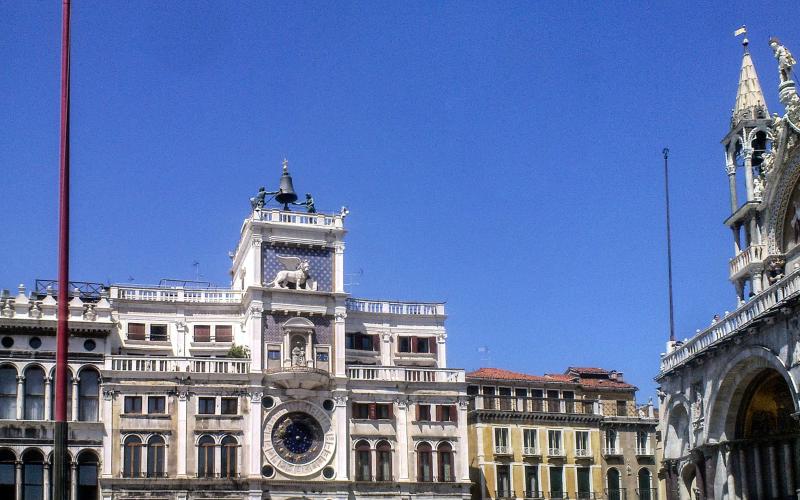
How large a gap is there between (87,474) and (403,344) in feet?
80.0

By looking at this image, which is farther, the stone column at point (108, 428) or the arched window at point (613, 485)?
the arched window at point (613, 485)

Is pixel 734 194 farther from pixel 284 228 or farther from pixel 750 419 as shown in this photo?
pixel 284 228

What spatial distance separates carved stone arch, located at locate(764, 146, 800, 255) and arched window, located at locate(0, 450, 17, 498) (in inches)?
1779

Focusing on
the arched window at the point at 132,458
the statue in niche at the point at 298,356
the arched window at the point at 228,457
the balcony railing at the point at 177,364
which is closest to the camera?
the arched window at the point at 132,458

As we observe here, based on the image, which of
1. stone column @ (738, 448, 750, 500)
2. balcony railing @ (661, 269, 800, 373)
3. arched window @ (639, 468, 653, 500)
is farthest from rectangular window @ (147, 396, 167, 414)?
stone column @ (738, 448, 750, 500)

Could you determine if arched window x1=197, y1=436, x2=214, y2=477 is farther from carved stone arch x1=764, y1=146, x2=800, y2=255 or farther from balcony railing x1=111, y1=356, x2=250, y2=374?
carved stone arch x1=764, y1=146, x2=800, y2=255

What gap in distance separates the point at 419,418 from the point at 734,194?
94.2 ft

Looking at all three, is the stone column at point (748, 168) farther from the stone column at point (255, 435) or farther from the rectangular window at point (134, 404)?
the rectangular window at point (134, 404)

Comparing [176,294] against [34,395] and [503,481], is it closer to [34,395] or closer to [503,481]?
[34,395]

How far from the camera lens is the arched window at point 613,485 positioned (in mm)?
90938

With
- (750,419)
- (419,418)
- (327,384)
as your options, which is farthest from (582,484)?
(750,419)

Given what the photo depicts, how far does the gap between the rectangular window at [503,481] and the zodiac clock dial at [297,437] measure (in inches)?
566

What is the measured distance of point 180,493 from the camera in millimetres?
77312

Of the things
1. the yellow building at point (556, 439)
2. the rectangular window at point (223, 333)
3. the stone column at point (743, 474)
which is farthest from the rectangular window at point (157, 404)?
the stone column at point (743, 474)
